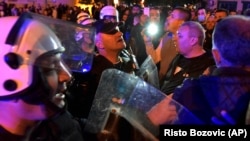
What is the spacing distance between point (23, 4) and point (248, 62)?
1846 cm

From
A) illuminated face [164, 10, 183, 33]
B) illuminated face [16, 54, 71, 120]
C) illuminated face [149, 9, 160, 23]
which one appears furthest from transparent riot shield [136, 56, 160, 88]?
illuminated face [149, 9, 160, 23]

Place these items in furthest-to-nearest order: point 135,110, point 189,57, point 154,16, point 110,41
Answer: point 154,16, point 189,57, point 110,41, point 135,110

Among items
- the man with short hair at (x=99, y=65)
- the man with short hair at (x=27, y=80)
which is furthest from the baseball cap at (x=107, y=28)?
the man with short hair at (x=27, y=80)

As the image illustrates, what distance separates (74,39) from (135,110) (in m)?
0.97

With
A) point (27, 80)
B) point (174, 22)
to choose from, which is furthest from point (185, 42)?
point (27, 80)

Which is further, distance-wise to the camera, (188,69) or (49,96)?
(188,69)

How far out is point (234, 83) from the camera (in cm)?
Result: 181

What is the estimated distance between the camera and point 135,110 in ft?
4.74

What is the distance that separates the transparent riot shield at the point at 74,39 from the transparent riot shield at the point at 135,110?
0.62 m

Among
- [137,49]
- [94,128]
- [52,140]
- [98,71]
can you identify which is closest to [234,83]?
[94,128]

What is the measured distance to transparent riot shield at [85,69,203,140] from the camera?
4.65ft

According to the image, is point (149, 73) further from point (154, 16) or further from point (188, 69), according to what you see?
point (154, 16)

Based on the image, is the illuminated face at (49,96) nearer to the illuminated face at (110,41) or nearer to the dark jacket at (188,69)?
the illuminated face at (110,41)

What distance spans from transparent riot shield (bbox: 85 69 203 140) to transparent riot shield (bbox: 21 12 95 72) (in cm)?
62
